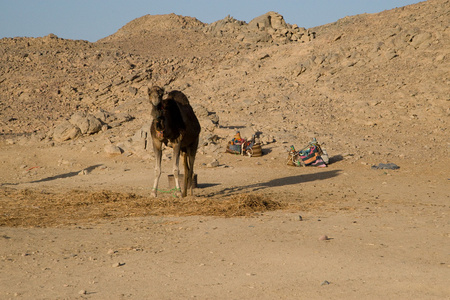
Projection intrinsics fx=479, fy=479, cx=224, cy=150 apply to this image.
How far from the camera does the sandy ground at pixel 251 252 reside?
5.07 meters

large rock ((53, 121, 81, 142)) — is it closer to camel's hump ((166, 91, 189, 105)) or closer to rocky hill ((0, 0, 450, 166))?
rocky hill ((0, 0, 450, 166))

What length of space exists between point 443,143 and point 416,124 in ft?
8.33

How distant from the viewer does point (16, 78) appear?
111 feet

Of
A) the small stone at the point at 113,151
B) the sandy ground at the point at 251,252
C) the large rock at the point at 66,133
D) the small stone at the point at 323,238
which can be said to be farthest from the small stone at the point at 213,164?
the small stone at the point at 323,238

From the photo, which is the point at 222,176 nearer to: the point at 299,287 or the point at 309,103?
the point at 299,287

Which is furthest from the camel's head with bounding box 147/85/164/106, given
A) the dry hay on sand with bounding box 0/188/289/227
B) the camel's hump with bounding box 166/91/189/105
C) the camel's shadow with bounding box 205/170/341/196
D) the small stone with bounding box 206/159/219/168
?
the small stone with bounding box 206/159/219/168

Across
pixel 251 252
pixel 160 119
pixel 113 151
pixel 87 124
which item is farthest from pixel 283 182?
pixel 87 124

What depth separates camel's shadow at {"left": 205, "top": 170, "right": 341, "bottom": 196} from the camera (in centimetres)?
1298

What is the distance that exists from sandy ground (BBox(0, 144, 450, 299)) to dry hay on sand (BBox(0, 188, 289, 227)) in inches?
6.0

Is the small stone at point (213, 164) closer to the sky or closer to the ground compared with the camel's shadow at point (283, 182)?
closer to the sky

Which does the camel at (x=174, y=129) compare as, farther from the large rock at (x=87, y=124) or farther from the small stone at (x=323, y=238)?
the large rock at (x=87, y=124)

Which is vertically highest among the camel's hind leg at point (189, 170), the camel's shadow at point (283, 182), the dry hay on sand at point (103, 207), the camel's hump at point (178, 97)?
the camel's hump at point (178, 97)

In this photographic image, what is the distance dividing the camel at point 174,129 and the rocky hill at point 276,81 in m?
7.45

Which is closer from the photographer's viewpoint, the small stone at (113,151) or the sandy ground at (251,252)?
the sandy ground at (251,252)
